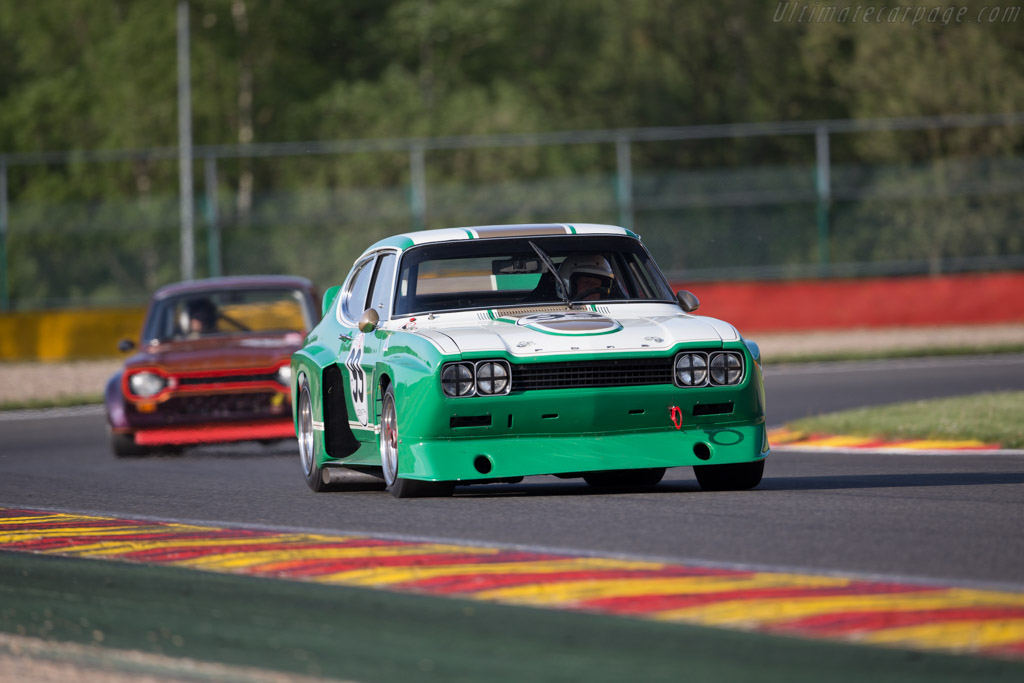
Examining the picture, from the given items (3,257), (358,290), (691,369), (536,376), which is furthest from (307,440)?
(3,257)

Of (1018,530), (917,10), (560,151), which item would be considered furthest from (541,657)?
(917,10)

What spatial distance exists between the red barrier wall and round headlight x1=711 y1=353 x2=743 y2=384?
2044 cm

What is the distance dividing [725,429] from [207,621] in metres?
3.67

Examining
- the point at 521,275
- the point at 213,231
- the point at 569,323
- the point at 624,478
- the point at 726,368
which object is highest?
the point at 521,275

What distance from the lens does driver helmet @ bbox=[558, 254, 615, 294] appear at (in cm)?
1013

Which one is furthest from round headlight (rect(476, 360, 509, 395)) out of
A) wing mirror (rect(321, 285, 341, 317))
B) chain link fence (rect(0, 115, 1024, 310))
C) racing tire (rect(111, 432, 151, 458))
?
chain link fence (rect(0, 115, 1024, 310))

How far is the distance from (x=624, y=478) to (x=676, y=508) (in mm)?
1717

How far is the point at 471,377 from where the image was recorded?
8.83 m

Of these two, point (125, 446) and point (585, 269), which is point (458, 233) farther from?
point (125, 446)

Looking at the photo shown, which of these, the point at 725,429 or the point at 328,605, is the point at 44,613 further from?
the point at 725,429

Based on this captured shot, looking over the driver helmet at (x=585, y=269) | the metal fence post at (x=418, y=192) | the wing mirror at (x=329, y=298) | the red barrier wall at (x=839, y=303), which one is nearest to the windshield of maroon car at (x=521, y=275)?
the driver helmet at (x=585, y=269)

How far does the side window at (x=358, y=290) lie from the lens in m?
10.7

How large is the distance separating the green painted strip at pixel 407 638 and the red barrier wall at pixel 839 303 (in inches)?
915

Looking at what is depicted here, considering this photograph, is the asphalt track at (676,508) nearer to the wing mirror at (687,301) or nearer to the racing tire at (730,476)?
Answer: the racing tire at (730,476)
